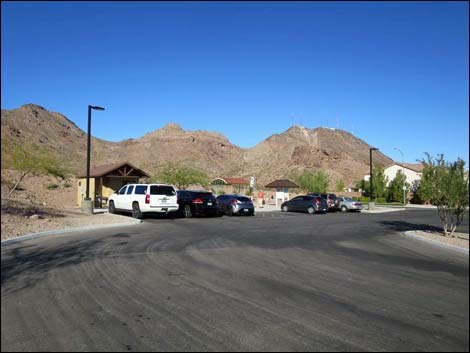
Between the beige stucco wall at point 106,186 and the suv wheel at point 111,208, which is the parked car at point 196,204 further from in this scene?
the beige stucco wall at point 106,186

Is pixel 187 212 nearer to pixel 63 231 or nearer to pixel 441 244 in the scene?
pixel 63 231

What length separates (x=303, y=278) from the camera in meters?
7.33

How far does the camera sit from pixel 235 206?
86.9ft

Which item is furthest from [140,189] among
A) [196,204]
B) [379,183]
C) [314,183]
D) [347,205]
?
[314,183]

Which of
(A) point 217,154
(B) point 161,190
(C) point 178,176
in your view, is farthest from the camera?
(A) point 217,154

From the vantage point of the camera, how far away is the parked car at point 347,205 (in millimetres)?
35438

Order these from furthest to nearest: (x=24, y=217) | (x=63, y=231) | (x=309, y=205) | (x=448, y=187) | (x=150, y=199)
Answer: (x=309, y=205), (x=150, y=199), (x=448, y=187), (x=63, y=231), (x=24, y=217)

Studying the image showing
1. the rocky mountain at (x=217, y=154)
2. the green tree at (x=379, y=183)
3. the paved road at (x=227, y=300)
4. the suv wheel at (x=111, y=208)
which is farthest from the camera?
the rocky mountain at (x=217, y=154)

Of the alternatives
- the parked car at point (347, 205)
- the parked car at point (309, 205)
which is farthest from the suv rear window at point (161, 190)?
the parked car at point (347, 205)

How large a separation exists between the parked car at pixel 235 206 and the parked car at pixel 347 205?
479 inches

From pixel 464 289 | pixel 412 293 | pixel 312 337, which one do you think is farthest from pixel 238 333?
pixel 464 289

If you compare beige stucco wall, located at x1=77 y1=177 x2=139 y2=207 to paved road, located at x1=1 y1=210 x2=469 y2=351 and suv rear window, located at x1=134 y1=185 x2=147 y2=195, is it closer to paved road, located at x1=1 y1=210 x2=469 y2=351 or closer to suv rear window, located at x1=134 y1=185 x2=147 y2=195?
suv rear window, located at x1=134 y1=185 x2=147 y2=195

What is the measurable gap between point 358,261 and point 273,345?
18.6 feet

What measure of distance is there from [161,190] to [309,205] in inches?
560
